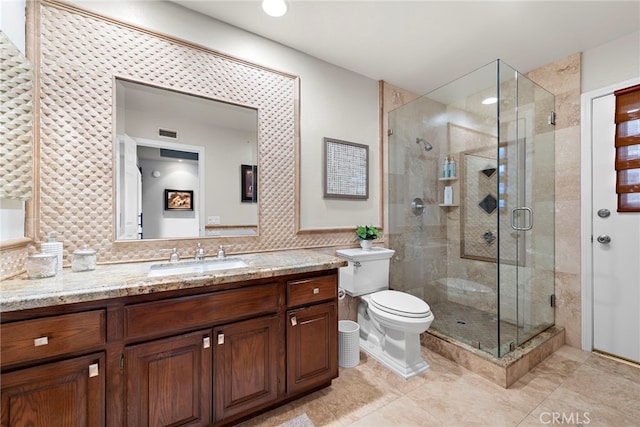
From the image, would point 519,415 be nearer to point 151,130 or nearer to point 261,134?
point 261,134

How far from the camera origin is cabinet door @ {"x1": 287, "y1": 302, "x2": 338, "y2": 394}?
5.12 feet

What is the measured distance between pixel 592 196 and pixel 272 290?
8.96ft

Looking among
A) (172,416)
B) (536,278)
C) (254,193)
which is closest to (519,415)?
(536,278)

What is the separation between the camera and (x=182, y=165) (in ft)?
5.86

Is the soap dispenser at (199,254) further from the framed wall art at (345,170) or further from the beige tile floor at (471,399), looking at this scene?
the framed wall art at (345,170)

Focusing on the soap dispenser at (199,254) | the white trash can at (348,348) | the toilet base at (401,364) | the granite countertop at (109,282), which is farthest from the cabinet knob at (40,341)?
the toilet base at (401,364)

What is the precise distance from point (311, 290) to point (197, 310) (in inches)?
25.2

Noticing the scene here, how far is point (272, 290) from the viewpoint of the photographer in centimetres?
149

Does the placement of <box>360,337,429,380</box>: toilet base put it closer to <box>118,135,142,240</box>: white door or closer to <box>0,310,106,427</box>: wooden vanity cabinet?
<box>0,310,106,427</box>: wooden vanity cabinet

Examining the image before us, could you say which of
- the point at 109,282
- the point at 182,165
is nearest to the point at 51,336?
the point at 109,282

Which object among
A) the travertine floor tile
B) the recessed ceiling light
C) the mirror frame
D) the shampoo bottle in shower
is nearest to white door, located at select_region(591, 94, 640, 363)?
the shampoo bottle in shower

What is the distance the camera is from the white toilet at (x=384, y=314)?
1871 mm

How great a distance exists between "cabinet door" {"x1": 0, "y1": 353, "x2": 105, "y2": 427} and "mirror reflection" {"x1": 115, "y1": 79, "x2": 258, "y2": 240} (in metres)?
0.74

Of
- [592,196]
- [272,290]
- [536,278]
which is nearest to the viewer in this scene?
[272,290]
